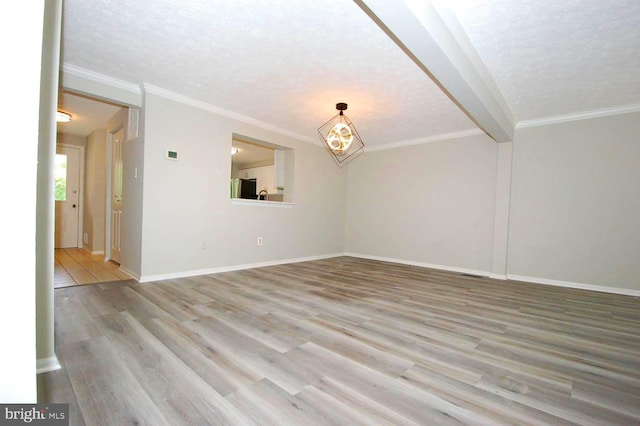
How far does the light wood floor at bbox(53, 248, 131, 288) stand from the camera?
10.7 ft

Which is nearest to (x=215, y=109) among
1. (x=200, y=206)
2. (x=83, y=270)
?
(x=200, y=206)

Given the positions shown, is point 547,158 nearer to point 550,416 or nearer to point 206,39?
point 550,416

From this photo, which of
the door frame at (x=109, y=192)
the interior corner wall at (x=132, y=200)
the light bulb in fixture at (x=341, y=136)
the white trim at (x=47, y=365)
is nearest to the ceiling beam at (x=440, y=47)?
the light bulb in fixture at (x=341, y=136)

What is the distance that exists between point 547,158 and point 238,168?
8090mm

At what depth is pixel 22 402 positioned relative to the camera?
589 millimetres

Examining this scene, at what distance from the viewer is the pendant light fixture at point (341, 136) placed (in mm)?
3552

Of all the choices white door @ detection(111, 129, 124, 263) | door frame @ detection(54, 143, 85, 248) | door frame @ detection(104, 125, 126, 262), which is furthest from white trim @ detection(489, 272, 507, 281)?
door frame @ detection(54, 143, 85, 248)

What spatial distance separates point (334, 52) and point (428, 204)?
3512 millimetres

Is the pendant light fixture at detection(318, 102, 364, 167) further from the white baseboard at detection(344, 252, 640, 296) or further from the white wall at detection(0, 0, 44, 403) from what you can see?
the white wall at detection(0, 0, 44, 403)

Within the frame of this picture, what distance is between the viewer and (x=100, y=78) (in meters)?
3.09

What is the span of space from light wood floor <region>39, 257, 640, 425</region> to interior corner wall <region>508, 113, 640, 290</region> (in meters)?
0.80

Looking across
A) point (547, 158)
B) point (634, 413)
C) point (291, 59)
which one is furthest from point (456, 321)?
point (547, 158)

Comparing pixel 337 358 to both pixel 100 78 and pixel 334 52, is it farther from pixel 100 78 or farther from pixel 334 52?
pixel 100 78

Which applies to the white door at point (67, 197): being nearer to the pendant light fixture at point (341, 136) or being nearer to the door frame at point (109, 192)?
the door frame at point (109, 192)
